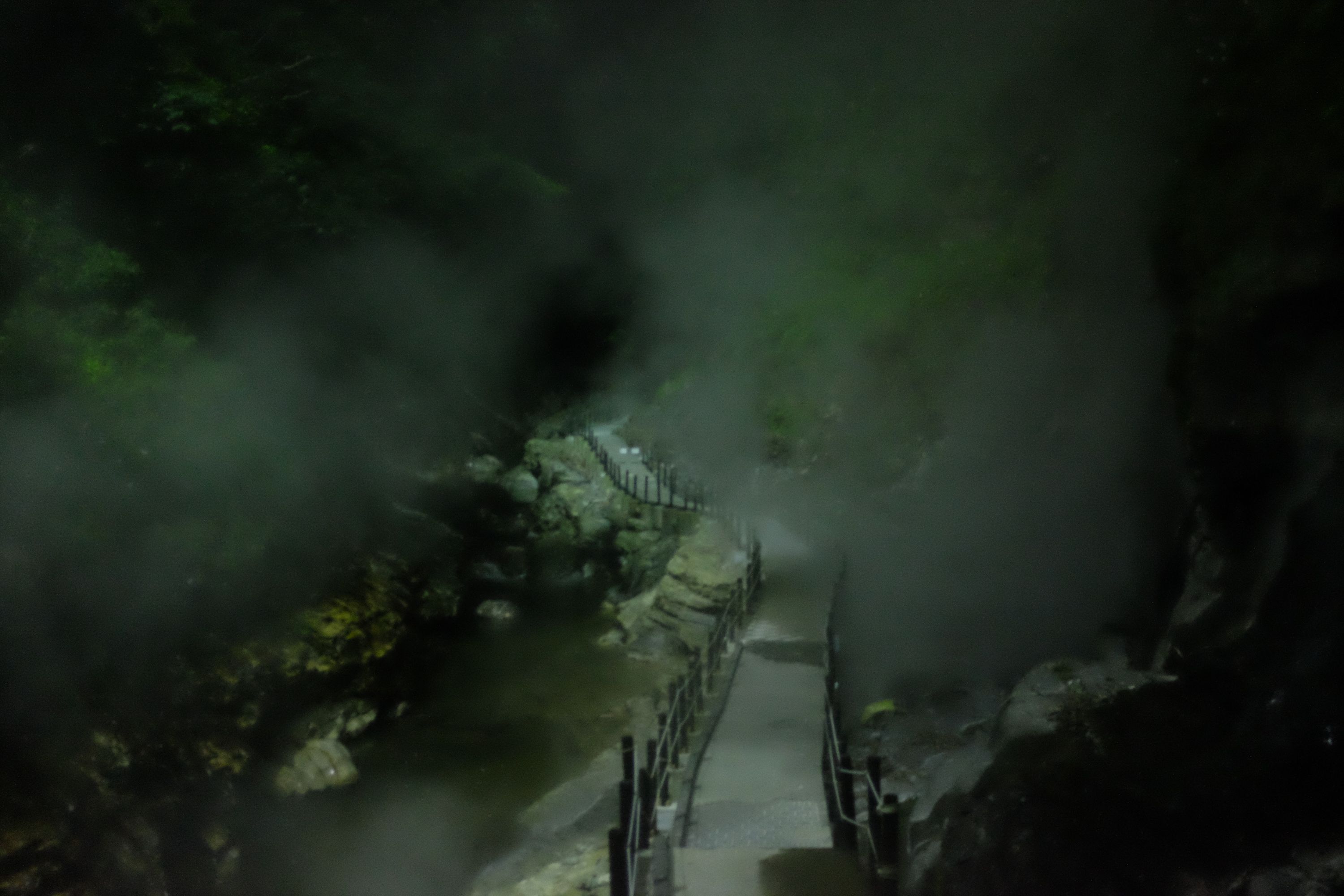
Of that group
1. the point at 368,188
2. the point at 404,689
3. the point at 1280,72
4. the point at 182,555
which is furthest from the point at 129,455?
the point at 1280,72

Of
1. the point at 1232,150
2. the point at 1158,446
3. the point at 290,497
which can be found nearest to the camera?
the point at 1232,150

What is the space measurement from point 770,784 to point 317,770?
8.62 metres

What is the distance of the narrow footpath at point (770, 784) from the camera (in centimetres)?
588

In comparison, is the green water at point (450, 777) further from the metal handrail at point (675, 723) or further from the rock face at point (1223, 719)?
the rock face at point (1223, 719)

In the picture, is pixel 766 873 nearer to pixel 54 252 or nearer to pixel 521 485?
pixel 54 252

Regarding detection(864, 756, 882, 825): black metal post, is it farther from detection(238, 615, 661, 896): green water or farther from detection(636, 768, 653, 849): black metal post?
detection(238, 615, 661, 896): green water

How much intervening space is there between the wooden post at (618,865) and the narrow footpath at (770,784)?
55 centimetres

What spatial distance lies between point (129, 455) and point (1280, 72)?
15706 millimetres

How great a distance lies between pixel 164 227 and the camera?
14805 millimetres

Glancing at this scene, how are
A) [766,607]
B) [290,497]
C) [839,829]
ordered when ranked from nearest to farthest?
[839,829] → [766,607] → [290,497]

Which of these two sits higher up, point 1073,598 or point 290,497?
point 290,497

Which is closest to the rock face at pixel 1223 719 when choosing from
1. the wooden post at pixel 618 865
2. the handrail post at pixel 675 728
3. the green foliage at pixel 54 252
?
the wooden post at pixel 618 865

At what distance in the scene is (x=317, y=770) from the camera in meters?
12.5

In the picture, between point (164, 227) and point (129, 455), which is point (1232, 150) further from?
point (164, 227)
